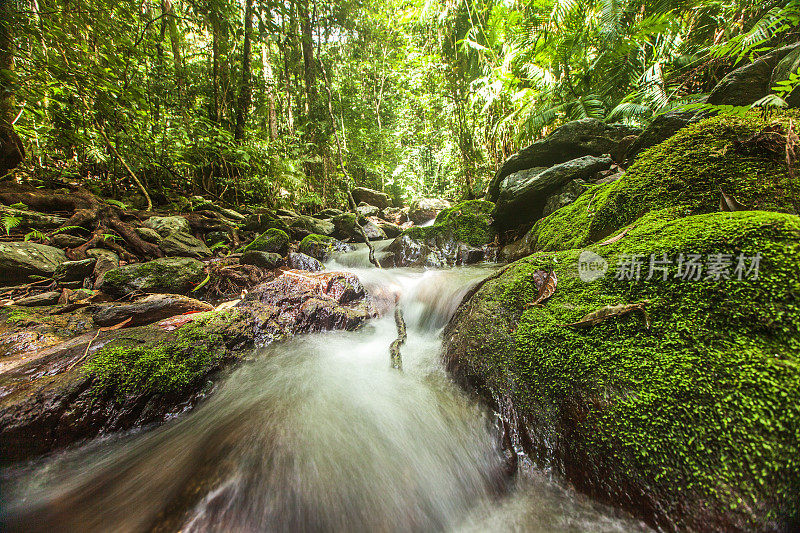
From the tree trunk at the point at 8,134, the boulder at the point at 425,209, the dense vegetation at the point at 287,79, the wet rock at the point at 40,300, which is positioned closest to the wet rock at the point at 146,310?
the wet rock at the point at 40,300

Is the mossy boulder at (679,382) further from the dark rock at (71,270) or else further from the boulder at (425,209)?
the boulder at (425,209)

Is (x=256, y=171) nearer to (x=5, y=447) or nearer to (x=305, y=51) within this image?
(x=305, y=51)

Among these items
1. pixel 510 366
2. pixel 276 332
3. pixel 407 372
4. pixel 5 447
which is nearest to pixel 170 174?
pixel 276 332

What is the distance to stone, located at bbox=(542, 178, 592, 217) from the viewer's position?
4.50 metres

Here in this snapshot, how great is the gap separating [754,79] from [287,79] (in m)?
12.9

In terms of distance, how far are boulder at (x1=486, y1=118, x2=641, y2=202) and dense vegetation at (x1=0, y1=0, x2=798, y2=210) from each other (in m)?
0.37

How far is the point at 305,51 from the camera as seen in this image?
9.44 meters

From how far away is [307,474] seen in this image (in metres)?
1.48

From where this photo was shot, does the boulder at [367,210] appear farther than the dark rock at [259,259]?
Yes

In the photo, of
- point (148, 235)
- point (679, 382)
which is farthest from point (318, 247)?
point (679, 382)

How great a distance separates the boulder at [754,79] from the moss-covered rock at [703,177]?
187cm

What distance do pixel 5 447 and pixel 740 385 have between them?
394 centimetres

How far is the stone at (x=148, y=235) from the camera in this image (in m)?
5.30

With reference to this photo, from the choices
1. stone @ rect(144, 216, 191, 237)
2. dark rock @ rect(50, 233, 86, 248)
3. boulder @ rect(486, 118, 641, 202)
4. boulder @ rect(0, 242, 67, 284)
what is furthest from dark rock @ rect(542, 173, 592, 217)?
dark rock @ rect(50, 233, 86, 248)
